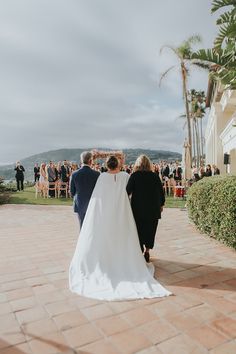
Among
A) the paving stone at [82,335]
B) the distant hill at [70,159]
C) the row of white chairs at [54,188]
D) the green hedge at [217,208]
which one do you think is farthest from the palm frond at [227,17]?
the row of white chairs at [54,188]

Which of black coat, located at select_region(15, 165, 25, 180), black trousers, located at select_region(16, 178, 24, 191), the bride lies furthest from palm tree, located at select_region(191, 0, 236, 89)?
black trousers, located at select_region(16, 178, 24, 191)

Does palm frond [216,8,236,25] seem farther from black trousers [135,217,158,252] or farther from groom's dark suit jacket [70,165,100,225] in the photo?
black trousers [135,217,158,252]

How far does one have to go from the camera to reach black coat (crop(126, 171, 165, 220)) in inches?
205

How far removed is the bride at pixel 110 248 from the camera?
4.29 metres

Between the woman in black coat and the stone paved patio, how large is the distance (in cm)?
64

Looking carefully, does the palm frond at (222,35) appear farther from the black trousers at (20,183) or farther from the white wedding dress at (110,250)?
the black trousers at (20,183)

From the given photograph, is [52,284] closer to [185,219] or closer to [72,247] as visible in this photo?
[72,247]

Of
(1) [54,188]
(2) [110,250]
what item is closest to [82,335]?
(2) [110,250]

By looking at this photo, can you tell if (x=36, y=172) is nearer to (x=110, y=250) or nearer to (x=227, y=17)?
(x=227, y=17)

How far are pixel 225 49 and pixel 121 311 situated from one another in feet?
17.6

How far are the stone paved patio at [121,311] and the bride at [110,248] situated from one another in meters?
0.29

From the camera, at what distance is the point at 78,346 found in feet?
9.48

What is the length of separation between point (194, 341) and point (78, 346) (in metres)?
1.06

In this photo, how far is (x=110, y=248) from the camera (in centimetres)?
474
